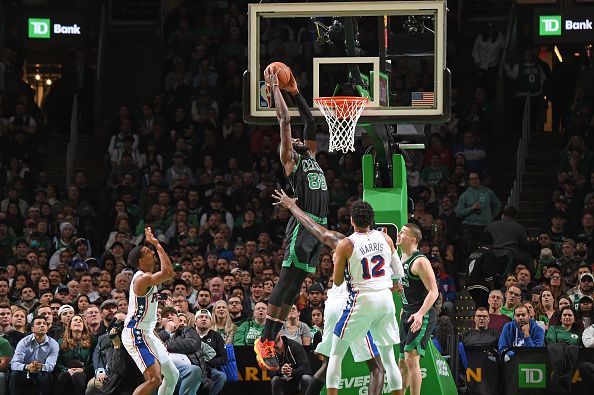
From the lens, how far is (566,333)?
1847 cm

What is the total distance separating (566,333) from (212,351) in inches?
174

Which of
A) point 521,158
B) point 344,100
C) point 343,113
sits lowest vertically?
point 521,158

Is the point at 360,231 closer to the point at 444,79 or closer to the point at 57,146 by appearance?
the point at 444,79

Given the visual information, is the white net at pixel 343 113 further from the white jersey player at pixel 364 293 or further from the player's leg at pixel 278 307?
the player's leg at pixel 278 307

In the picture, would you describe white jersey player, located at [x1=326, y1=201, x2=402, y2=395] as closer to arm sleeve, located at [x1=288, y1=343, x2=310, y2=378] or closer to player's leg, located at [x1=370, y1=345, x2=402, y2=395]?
player's leg, located at [x1=370, y1=345, x2=402, y2=395]

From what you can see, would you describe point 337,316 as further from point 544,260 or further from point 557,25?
point 557,25

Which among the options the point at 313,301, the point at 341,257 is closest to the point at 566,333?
the point at 313,301

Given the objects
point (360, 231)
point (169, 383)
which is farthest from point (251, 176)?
point (360, 231)

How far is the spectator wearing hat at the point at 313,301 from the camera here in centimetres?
1898

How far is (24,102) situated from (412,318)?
12004 millimetres

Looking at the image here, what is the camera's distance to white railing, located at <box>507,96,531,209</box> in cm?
2402

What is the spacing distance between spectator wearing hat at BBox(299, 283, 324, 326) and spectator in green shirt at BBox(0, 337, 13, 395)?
370cm

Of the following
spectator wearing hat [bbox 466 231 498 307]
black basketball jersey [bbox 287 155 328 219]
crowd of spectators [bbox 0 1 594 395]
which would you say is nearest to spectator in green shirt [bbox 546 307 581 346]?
crowd of spectators [bbox 0 1 594 395]

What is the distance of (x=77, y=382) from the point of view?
18.1m
